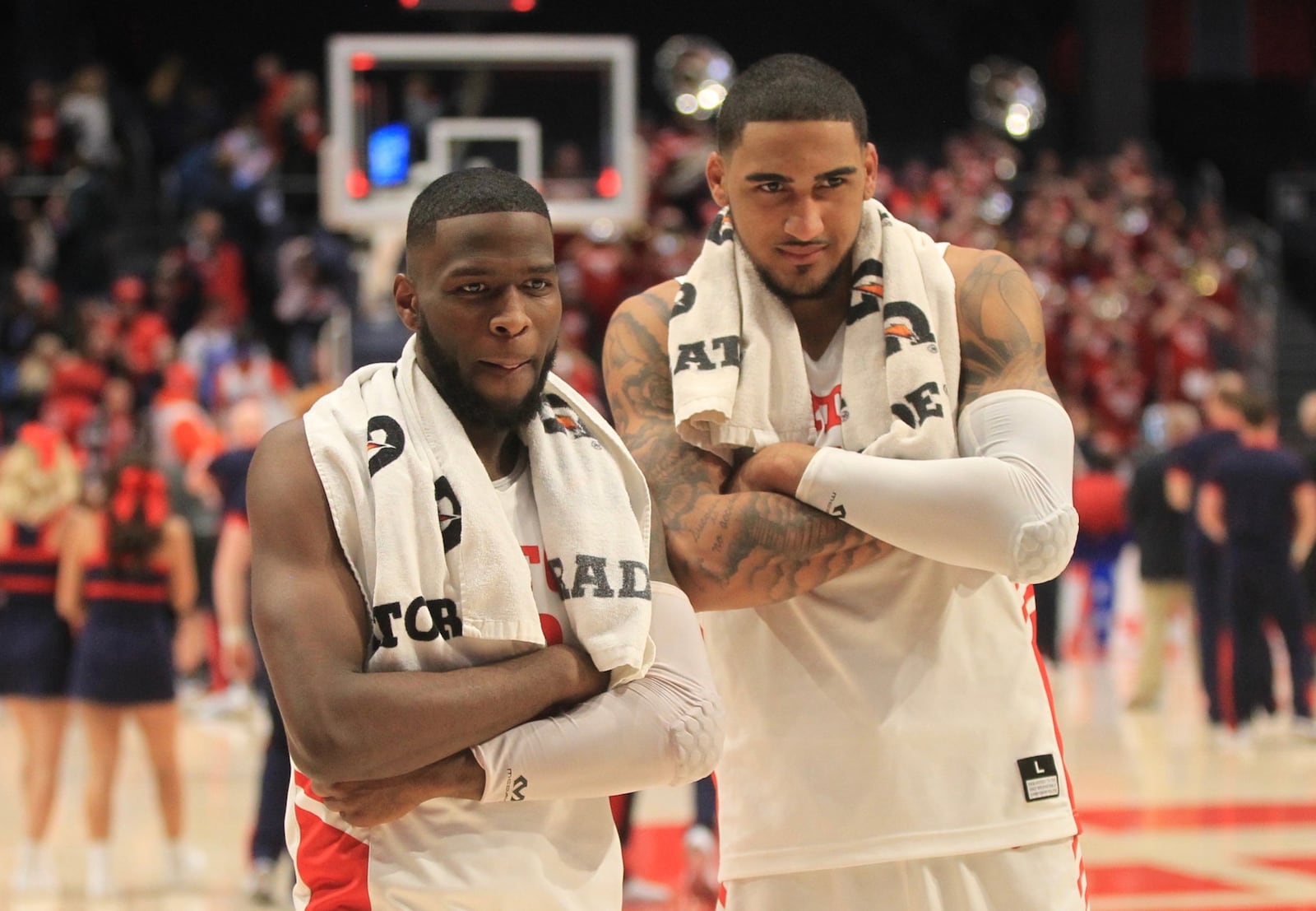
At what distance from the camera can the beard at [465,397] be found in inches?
95.9

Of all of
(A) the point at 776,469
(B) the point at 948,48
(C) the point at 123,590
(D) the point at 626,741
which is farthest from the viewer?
(B) the point at 948,48

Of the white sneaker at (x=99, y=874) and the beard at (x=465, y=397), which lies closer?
the beard at (x=465, y=397)

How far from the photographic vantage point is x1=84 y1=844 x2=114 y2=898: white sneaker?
285 inches

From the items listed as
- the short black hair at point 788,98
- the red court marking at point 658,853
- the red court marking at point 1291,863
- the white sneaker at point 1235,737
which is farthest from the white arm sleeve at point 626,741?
the white sneaker at point 1235,737

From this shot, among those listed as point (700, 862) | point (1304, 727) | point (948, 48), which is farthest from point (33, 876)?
point (948, 48)

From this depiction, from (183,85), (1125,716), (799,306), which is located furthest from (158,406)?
(799,306)

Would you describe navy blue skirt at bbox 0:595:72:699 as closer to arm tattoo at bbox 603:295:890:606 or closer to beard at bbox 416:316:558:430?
arm tattoo at bbox 603:295:890:606

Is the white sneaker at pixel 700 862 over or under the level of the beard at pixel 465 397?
under

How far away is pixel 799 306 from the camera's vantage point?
9.95 feet

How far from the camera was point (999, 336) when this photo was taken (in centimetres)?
289

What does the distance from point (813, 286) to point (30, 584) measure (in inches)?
242

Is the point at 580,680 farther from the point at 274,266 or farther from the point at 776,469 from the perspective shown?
the point at 274,266

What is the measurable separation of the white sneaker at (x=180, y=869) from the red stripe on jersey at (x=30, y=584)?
148 centimetres

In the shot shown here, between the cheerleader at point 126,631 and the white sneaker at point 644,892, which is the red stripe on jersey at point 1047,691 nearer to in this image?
the white sneaker at point 644,892
